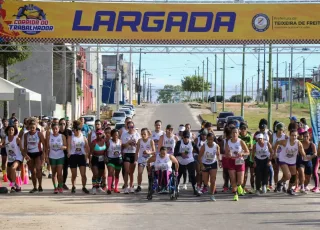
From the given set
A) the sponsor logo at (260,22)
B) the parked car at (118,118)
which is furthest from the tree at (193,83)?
the sponsor logo at (260,22)

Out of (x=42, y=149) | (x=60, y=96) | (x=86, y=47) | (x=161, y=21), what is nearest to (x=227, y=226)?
(x=42, y=149)

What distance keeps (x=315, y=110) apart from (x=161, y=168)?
6797mm

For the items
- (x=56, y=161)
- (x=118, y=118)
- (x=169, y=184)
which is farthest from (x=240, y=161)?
(x=118, y=118)

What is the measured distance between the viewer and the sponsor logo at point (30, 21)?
21469 millimetres

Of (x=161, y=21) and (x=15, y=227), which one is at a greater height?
(x=161, y=21)

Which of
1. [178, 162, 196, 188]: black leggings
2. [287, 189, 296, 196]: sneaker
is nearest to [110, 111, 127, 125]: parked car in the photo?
[178, 162, 196, 188]: black leggings

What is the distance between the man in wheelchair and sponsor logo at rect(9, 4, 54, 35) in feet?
27.8

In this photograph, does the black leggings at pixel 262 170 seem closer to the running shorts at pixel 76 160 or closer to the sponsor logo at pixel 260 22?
the running shorts at pixel 76 160

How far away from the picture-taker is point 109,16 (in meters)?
21.4

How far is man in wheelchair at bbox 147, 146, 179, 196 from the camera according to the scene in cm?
1479

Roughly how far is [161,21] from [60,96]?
41128 millimetres

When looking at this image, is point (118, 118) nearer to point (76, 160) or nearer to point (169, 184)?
point (76, 160)

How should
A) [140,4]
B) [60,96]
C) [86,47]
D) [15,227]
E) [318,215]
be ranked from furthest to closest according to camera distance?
[60,96] < [86,47] < [140,4] < [318,215] < [15,227]

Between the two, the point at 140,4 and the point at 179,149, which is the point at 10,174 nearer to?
the point at 179,149
